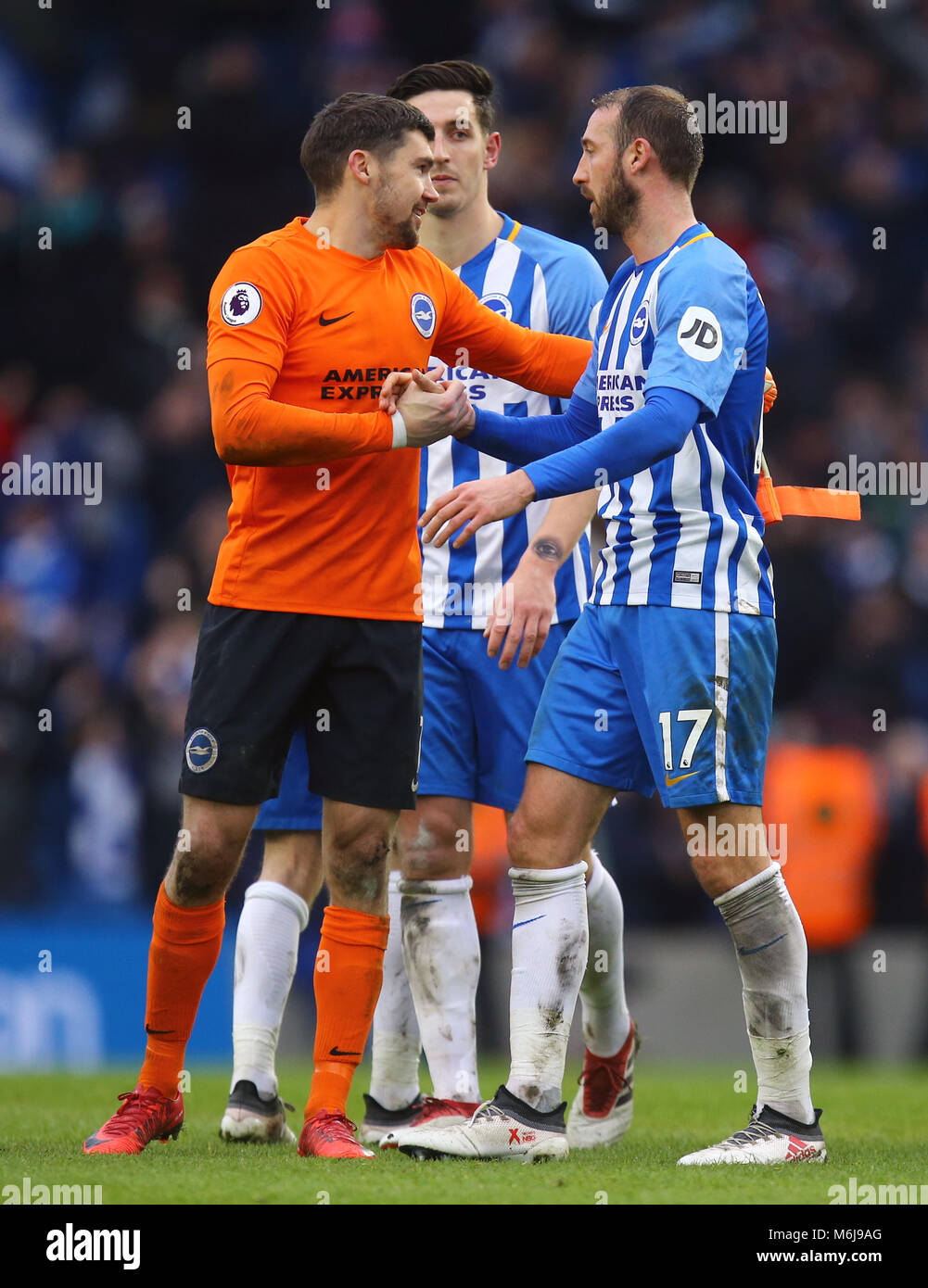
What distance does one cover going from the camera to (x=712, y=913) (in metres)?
10.2

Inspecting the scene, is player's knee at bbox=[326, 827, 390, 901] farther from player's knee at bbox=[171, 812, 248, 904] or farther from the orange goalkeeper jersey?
the orange goalkeeper jersey

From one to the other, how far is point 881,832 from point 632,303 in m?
5.52

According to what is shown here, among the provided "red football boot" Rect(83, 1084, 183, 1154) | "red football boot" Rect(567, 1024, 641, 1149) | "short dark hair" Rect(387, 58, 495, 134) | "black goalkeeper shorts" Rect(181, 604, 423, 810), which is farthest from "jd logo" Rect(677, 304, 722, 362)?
"red football boot" Rect(83, 1084, 183, 1154)

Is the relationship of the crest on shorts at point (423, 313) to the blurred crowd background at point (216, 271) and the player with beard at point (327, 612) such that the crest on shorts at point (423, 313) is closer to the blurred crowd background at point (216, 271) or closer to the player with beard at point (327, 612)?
the player with beard at point (327, 612)

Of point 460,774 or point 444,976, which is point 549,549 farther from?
point 444,976

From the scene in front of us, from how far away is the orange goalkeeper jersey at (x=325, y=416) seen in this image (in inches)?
163

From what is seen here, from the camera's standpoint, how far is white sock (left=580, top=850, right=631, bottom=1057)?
5.00m

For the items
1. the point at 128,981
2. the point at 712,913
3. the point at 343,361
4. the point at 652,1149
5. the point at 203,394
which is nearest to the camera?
the point at 343,361

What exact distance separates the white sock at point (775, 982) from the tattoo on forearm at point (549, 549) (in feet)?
3.43

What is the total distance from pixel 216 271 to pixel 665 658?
9139 millimetres

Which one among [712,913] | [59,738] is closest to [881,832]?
[712,913]

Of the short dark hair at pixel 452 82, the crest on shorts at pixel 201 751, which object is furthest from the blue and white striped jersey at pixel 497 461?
the crest on shorts at pixel 201 751

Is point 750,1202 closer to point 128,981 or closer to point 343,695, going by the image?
point 343,695

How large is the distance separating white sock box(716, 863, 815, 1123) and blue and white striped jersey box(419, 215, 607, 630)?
3.83ft
